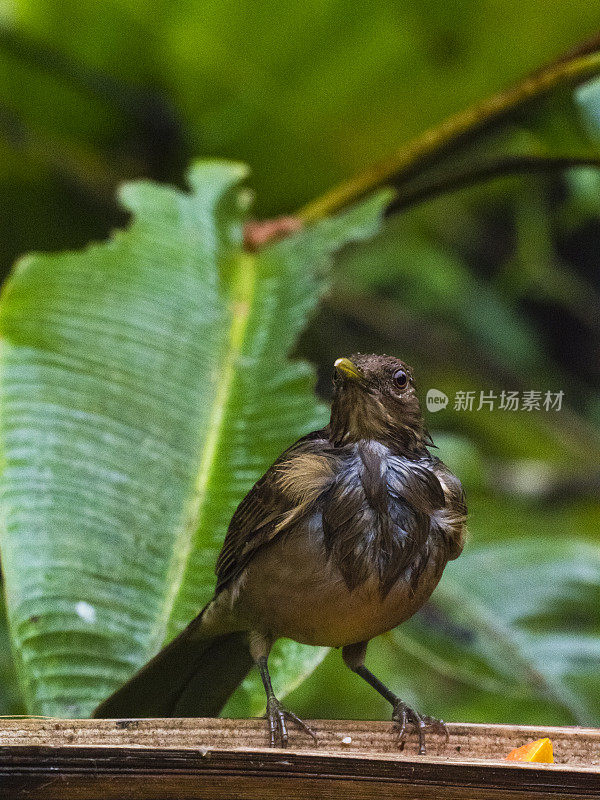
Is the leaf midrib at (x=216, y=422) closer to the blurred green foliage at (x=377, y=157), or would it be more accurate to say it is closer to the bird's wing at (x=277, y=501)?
the bird's wing at (x=277, y=501)

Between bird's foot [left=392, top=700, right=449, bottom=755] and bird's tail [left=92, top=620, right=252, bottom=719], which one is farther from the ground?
bird's tail [left=92, top=620, right=252, bottom=719]

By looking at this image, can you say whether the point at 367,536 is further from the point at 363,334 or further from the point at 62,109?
the point at 62,109

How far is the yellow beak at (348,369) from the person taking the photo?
1.50 m

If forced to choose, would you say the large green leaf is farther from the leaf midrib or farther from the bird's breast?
the bird's breast

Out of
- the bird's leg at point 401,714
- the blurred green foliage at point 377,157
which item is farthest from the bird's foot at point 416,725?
the blurred green foliage at point 377,157

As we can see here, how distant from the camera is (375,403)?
5.11 feet

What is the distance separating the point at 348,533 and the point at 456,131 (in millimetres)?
1612

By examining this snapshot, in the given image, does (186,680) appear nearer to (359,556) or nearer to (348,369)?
(359,556)

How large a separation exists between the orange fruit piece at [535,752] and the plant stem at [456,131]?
1.82 meters

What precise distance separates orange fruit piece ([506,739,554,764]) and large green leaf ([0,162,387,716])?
51 centimetres

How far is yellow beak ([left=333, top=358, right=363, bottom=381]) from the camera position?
4.93 feet

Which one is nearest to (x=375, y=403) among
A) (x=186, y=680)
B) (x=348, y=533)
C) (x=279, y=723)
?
(x=348, y=533)

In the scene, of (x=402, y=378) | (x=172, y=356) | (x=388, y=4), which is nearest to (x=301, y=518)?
(x=402, y=378)

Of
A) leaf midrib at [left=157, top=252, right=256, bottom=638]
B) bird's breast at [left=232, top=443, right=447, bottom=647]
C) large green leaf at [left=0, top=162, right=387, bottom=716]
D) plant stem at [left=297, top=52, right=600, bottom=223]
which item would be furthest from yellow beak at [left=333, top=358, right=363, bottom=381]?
plant stem at [left=297, top=52, right=600, bottom=223]
